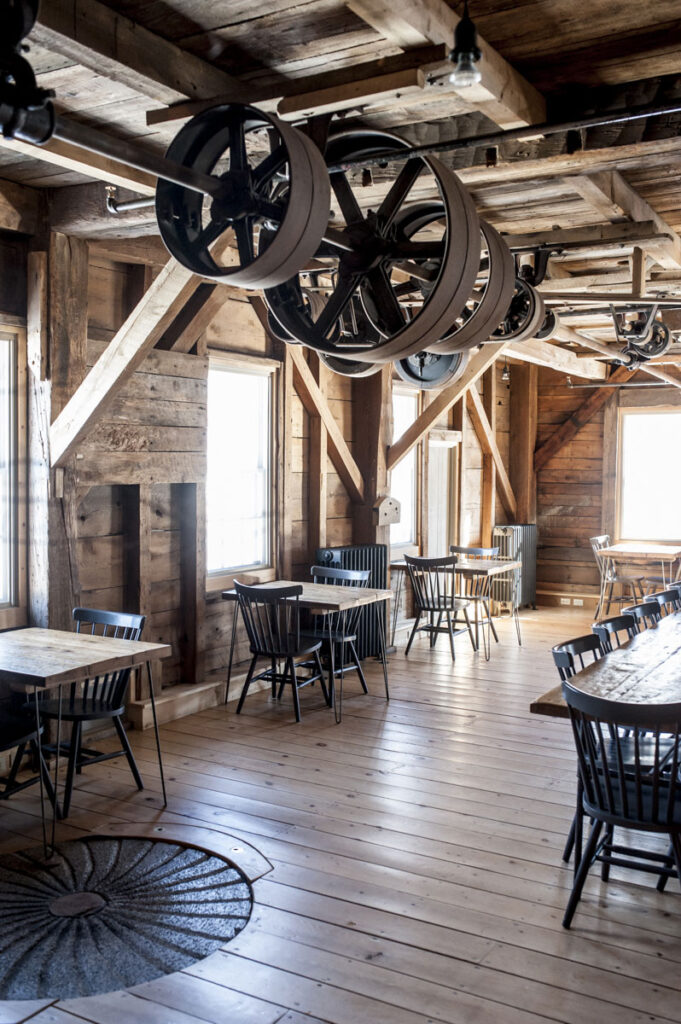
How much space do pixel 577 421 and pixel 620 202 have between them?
6.99m

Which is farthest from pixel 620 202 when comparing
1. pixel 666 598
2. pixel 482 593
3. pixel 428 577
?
pixel 482 593

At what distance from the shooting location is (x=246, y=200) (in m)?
2.32

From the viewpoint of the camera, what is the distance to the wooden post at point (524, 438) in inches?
440

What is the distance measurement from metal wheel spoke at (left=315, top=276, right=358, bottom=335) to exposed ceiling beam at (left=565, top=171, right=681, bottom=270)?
5.24ft

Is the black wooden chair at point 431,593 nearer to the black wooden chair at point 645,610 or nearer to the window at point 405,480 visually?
the window at point 405,480

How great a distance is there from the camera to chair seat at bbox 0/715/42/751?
3.83 m

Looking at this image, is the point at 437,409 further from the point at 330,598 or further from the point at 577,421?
the point at 577,421

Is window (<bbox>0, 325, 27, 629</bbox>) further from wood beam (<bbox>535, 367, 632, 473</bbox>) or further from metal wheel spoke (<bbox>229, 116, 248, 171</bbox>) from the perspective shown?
wood beam (<bbox>535, 367, 632, 473</bbox>)

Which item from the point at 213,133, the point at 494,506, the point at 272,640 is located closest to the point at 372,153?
the point at 213,133

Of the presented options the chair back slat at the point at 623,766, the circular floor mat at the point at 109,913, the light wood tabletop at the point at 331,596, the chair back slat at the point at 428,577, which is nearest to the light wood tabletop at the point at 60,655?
the circular floor mat at the point at 109,913

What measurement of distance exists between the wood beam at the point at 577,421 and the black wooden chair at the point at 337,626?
5.06 metres

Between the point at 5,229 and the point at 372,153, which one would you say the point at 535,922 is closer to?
the point at 372,153

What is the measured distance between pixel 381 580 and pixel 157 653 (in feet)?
11.8

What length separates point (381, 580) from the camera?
24.9ft
